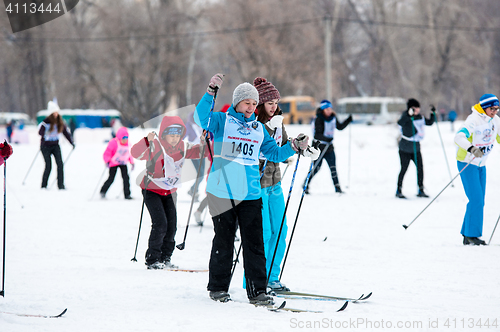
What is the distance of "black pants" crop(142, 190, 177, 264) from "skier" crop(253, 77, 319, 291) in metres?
1.24

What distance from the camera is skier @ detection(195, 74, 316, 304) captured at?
12.6 feet

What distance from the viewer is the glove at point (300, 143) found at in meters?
3.91

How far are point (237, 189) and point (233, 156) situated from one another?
226 mm

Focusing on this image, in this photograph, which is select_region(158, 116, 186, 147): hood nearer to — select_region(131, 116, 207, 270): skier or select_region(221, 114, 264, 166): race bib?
select_region(131, 116, 207, 270): skier

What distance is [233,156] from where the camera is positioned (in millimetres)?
3863

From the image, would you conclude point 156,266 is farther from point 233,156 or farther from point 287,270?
point 233,156

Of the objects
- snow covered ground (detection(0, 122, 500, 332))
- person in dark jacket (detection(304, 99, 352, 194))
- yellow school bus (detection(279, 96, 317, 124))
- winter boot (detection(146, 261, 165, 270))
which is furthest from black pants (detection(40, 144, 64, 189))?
yellow school bus (detection(279, 96, 317, 124))

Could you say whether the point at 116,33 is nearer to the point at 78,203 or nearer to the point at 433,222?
the point at 78,203

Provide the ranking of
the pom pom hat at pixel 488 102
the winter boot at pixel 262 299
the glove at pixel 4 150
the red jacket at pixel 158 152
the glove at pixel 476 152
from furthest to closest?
the pom pom hat at pixel 488 102 → the glove at pixel 476 152 → the red jacket at pixel 158 152 → the glove at pixel 4 150 → the winter boot at pixel 262 299

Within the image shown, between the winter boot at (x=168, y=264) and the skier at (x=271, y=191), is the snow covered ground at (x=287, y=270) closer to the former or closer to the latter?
the winter boot at (x=168, y=264)

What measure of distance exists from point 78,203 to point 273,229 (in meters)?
6.16

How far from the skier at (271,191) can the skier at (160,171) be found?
0.99 meters

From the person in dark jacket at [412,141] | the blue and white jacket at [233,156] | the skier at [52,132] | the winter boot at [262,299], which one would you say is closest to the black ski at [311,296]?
the winter boot at [262,299]

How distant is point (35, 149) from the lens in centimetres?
2002
